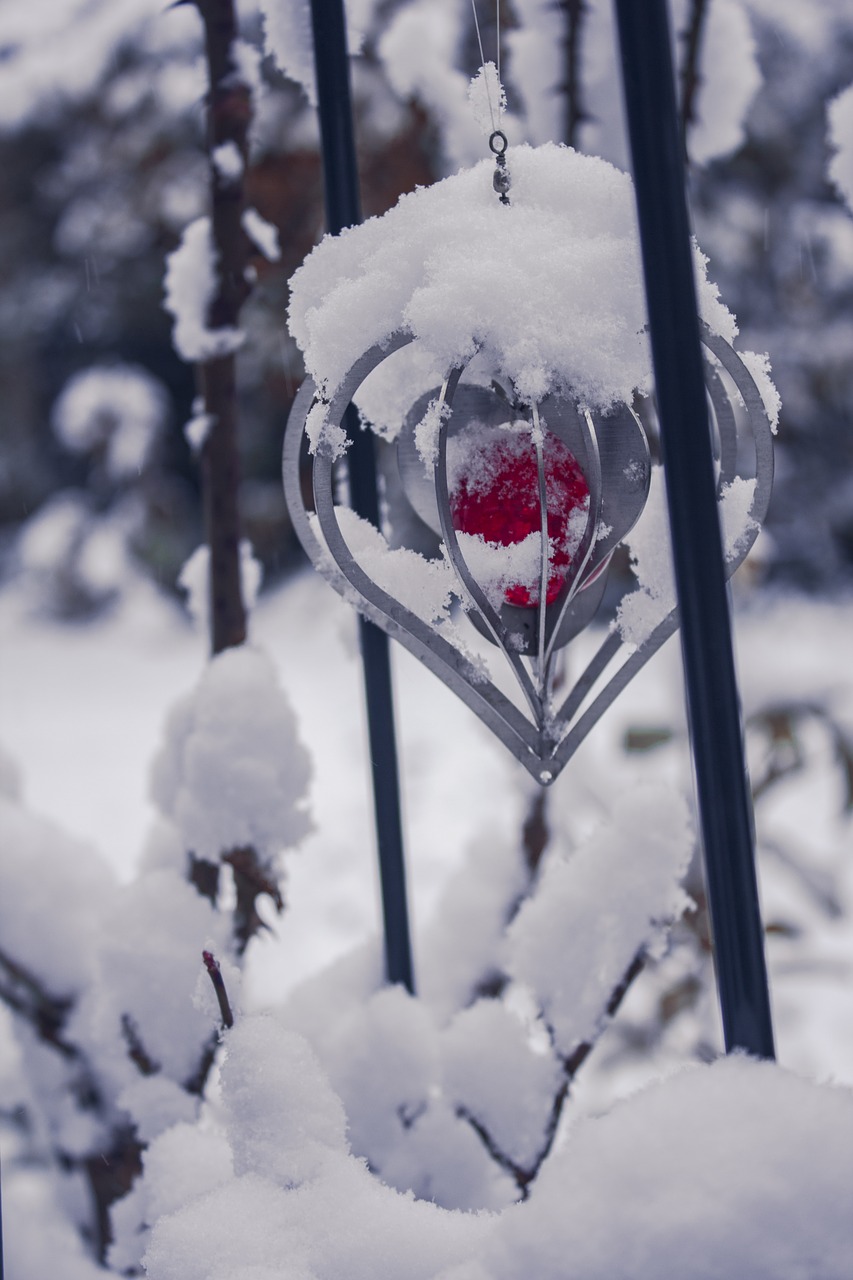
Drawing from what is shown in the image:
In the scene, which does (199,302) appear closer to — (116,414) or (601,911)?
(601,911)

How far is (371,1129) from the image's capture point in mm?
596

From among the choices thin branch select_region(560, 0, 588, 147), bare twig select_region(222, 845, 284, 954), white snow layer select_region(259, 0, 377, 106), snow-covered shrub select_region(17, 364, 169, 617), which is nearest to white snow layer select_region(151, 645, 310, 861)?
bare twig select_region(222, 845, 284, 954)

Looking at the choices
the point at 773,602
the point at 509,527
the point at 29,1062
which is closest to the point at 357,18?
the point at 509,527

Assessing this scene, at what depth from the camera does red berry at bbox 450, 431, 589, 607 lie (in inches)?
18.5

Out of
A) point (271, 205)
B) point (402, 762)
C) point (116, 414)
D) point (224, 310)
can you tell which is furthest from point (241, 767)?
point (116, 414)

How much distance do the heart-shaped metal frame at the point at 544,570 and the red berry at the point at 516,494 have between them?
1cm

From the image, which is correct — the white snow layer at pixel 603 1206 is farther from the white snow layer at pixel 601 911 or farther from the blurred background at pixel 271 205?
the blurred background at pixel 271 205

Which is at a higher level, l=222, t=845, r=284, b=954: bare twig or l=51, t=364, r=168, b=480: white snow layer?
l=51, t=364, r=168, b=480: white snow layer

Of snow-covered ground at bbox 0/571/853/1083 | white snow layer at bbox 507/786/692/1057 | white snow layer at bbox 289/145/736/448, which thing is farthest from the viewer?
snow-covered ground at bbox 0/571/853/1083

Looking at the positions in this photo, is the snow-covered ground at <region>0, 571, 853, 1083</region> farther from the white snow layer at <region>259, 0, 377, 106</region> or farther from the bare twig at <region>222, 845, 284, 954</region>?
→ the white snow layer at <region>259, 0, 377, 106</region>

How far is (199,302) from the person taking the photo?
27.0 inches

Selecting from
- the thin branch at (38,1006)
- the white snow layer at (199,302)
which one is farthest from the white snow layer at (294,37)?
the thin branch at (38,1006)

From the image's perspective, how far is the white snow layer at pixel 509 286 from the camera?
424 millimetres

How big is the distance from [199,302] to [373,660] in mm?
287
